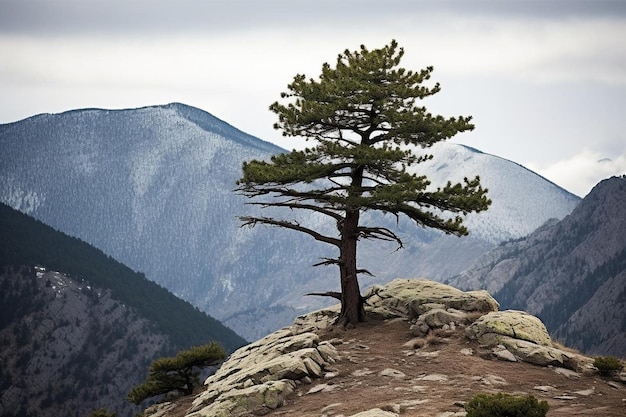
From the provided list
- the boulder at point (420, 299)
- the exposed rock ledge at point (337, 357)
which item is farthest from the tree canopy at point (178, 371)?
the boulder at point (420, 299)

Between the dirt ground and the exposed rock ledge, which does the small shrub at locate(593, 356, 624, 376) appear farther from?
the exposed rock ledge

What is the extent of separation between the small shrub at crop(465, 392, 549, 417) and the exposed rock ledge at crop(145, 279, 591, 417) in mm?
9700

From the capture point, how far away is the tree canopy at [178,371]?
44.9m

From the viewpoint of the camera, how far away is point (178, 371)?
4500 cm

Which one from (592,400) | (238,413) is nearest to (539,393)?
(592,400)

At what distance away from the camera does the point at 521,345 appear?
35.3 meters

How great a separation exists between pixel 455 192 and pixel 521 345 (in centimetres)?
936

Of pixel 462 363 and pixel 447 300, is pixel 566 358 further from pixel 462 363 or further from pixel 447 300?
pixel 447 300

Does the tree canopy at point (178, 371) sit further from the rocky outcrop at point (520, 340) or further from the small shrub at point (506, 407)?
the small shrub at point (506, 407)

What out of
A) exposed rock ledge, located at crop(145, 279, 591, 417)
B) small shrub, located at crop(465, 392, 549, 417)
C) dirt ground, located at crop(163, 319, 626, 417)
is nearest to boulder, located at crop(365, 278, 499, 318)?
exposed rock ledge, located at crop(145, 279, 591, 417)

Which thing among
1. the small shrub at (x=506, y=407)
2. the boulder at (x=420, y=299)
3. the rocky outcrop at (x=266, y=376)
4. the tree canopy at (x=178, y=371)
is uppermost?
the boulder at (x=420, y=299)

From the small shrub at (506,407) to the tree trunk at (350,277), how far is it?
60.2ft

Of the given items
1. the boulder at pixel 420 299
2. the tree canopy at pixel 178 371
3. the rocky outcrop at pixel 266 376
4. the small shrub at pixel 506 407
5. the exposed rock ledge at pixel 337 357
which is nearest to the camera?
the small shrub at pixel 506 407

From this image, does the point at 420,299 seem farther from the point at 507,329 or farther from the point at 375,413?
the point at 375,413
